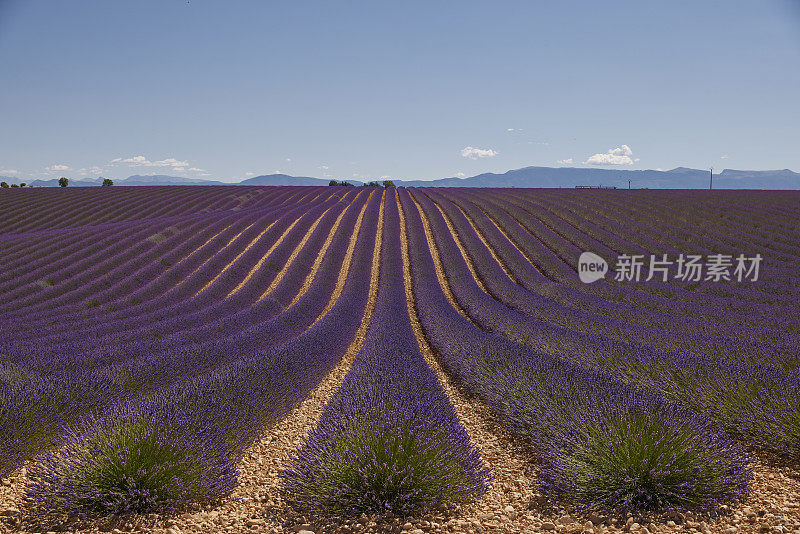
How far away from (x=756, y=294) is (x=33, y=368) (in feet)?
42.0

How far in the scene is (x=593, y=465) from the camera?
3.12 metres

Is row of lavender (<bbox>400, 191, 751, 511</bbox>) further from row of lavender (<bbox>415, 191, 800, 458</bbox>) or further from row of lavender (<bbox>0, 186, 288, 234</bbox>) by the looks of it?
row of lavender (<bbox>0, 186, 288, 234</bbox>)

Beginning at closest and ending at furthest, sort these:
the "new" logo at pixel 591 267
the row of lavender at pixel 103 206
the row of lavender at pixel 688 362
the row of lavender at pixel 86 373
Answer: the row of lavender at pixel 688 362
the row of lavender at pixel 86 373
the "new" logo at pixel 591 267
the row of lavender at pixel 103 206

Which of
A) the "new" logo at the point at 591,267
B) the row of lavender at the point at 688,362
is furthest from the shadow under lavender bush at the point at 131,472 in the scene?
the "new" logo at the point at 591,267

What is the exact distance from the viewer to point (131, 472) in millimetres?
2977

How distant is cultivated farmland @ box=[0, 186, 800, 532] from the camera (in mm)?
2924

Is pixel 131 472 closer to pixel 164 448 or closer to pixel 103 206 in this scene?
pixel 164 448

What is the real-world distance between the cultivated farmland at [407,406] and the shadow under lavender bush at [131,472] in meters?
0.02

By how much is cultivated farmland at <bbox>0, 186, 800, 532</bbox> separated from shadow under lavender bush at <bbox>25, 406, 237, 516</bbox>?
0.02 m

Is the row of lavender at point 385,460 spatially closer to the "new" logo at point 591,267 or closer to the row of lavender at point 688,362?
the row of lavender at point 688,362

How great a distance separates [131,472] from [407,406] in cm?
187

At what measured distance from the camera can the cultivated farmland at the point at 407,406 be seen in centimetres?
292

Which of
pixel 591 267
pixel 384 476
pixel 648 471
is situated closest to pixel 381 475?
pixel 384 476

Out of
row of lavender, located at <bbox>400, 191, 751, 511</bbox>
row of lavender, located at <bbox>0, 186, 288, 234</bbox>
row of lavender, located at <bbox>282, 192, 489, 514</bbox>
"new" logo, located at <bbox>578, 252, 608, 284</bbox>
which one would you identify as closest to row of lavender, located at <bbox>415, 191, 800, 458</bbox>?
row of lavender, located at <bbox>400, 191, 751, 511</bbox>
